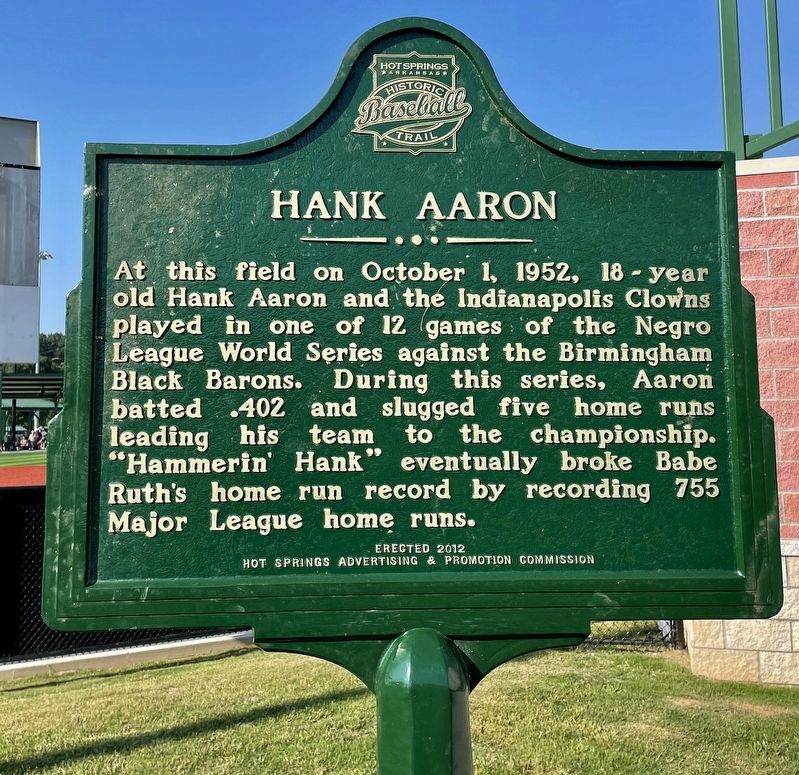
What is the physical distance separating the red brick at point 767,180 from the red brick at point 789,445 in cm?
193

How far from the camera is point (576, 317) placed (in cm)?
276

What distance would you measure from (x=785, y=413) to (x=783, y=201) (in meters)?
1.65

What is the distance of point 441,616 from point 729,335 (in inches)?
59.0

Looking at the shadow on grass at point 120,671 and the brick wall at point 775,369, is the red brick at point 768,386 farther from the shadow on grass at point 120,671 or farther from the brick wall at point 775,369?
the shadow on grass at point 120,671

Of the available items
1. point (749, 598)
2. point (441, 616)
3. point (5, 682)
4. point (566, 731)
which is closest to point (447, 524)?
point (441, 616)

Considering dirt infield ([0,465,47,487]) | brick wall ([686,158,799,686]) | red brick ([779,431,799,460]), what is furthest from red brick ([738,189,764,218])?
dirt infield ([0,465,47,487])

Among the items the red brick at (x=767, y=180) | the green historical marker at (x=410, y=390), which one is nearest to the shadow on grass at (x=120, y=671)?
the green historical marker at (x=410, y=390)

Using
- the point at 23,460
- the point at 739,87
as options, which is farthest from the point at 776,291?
the point at 23,460

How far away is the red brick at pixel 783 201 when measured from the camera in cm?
567

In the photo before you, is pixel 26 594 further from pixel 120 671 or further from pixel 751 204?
pixel 751 204

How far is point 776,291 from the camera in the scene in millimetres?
5699

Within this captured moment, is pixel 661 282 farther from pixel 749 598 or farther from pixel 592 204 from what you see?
pixel 749 598

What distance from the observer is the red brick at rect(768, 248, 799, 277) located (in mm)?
5680

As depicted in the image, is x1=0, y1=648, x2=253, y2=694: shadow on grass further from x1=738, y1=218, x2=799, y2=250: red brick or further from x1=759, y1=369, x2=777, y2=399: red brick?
x1=738, y1=218, x2=799, y2=250: red brick
